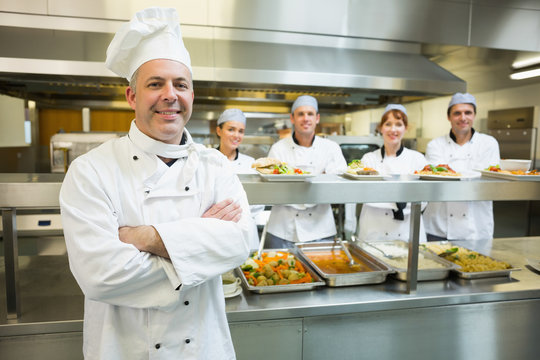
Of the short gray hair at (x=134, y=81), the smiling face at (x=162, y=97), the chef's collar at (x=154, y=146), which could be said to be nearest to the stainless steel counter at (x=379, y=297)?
the chef's collar at (x=154, y=146)

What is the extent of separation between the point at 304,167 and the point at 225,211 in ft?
6.58

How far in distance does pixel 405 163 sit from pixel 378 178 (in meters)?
1.52

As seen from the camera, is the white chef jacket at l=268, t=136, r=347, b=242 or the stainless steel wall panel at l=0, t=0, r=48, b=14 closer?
the white chef jacket at l=268, t=136, r=347, b=242

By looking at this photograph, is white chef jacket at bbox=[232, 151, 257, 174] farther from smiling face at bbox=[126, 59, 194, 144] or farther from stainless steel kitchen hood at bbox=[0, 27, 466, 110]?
smiling face at bbox=[126, 59, 194, 144]

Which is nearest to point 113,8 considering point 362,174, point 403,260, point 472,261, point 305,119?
point 305,119

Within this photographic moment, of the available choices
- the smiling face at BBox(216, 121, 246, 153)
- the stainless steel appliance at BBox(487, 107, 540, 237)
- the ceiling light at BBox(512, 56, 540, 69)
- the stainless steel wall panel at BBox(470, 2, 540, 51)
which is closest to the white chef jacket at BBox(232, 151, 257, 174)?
the smiling face at BBox(216, 121, 246, 153)

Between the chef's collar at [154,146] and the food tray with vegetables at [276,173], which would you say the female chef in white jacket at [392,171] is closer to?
the food tray with vegetables at [276,173]

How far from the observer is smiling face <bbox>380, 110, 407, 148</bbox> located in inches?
118

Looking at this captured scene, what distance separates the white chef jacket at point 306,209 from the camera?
117 inches

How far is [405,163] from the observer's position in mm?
3115

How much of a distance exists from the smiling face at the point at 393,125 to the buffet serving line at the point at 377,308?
4.06ft

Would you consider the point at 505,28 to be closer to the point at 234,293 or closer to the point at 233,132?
the point at 233,132

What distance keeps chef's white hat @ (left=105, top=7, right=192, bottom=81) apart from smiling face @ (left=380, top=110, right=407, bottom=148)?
2.22 m

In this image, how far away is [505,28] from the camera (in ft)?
12.6
